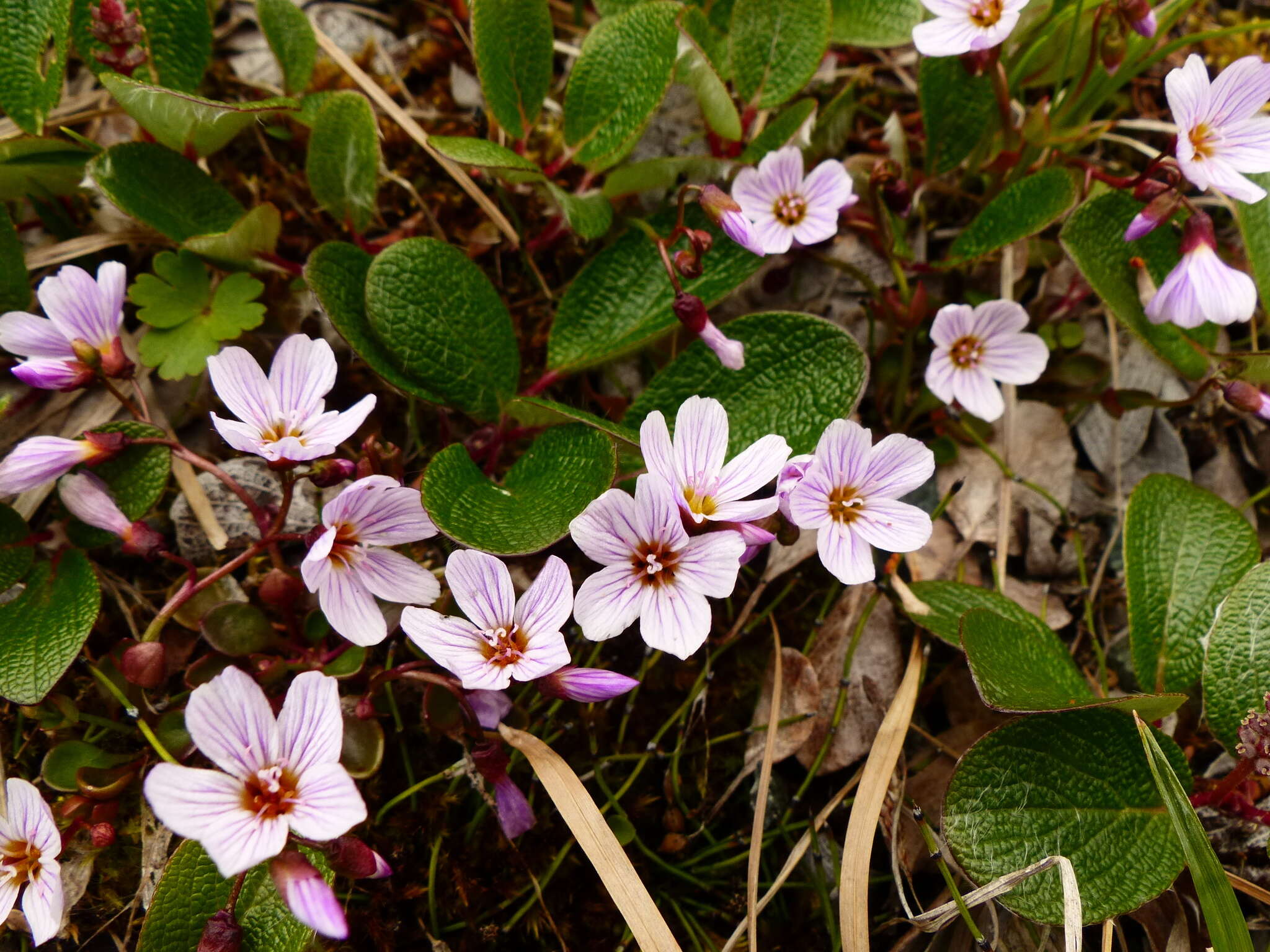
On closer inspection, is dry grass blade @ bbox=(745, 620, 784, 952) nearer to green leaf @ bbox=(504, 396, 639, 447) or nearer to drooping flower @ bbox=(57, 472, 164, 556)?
green leaf @ bbox=(504, 396, 639, 447)

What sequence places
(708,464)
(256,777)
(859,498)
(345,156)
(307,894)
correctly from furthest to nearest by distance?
(345,156), (859,498), (708,464), (256,777), (307,894)

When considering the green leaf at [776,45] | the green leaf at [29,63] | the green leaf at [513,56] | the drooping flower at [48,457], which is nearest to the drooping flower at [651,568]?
the drooping flower at [48,457]

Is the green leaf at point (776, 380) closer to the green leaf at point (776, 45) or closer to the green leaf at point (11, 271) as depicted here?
the green leaf at point (776, 45)

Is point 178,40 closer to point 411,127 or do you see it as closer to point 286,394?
point 411,127

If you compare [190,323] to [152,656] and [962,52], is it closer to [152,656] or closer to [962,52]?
[152,656]

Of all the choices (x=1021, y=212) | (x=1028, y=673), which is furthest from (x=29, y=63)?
(x=1028, y=673)

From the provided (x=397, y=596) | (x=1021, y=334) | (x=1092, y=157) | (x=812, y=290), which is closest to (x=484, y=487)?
(x=397, y=596)
